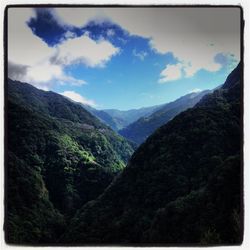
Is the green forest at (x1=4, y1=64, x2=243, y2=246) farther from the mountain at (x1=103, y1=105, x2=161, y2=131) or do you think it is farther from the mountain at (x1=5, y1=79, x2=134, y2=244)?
the mountain at (x1=103, y1=105, x2=161, y2=131)

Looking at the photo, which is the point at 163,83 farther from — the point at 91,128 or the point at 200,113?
the point at 91,128

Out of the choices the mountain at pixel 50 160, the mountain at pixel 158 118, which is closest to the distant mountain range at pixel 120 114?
the mountain at pixel 158 118

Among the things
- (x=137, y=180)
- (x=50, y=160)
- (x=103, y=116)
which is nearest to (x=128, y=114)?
(x=103, y=116)

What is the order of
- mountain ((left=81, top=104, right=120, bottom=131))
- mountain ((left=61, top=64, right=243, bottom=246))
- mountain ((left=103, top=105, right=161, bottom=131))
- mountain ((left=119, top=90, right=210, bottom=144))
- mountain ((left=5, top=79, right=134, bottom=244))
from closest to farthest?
mountain ((left=61, top=64, right=243, bottom=246))
mountain ((left=5, top=79, right=134, bottom=244))
mountain ((left=119, top=90, right=210, bottom=144))
mountain ((left=103, top=105, right=161, bottom=131))
mountain ((left=81, top=104, right=120, bottom=131))

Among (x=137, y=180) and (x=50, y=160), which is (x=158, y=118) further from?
(x=50, y=160)

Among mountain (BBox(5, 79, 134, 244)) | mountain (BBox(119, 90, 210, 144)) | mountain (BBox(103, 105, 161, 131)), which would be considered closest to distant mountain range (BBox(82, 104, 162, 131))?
mountain (BBox(103, 105, 161, 131))

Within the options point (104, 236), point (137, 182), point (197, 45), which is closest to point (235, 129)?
point (197, 45)
